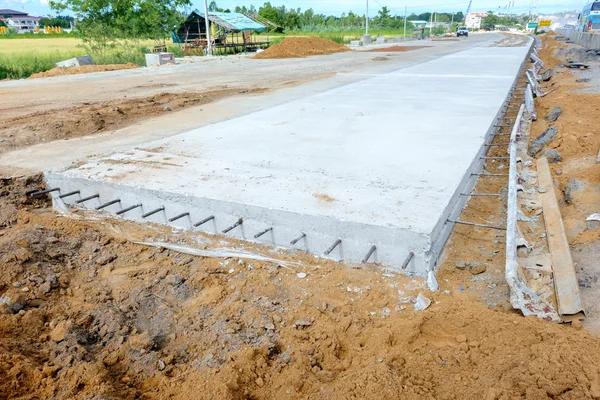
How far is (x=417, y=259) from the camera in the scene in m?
3.47

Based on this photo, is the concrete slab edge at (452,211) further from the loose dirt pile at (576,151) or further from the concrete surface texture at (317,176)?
the loose dirt pile at (576,151)

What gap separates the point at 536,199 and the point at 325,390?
3.64 metres

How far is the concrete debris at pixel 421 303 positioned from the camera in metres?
3.17

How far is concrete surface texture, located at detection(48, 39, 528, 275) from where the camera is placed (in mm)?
3746

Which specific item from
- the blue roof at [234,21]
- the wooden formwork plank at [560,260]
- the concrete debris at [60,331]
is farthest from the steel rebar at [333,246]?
the blue roof at [234,21]

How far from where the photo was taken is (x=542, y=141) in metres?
6.95

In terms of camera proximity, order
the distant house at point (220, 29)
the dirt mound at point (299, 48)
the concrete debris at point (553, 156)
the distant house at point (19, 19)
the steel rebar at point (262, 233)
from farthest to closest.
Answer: the distant house at point (19, 19) → the distant house at point (220, 29) → the dirt mound at point (299, 48) → the concrete debris at point (553, 156) → the steel rebar at point (262, 233)

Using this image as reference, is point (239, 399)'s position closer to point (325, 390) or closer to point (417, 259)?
point (325, 390)

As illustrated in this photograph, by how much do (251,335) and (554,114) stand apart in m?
7.62

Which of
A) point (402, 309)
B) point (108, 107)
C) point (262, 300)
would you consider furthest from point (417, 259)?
point (108, 107)

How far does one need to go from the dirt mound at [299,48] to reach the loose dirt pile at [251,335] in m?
23.6

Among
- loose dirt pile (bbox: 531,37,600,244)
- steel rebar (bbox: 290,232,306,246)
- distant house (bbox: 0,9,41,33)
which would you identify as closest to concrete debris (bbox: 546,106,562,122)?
loose dirt pile (bbox: 531,37,600,244)

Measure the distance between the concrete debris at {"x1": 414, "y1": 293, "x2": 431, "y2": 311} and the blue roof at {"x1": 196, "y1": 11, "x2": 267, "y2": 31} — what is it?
32.8 metres

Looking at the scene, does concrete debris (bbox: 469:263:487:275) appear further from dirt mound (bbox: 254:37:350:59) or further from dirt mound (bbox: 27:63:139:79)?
dirt mound (bbox: 254:37:350:59)
